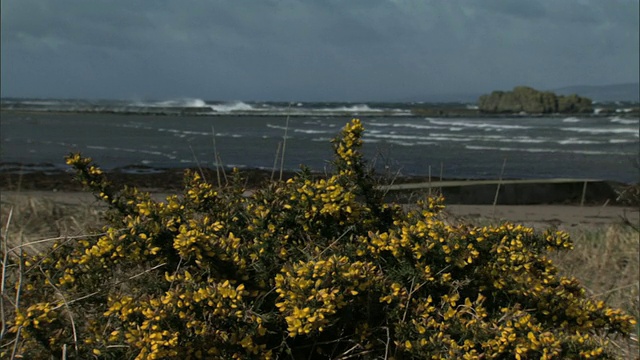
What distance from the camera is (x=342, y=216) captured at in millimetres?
2918

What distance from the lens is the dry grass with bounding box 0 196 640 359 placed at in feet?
16.3

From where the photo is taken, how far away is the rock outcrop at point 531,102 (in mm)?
70688

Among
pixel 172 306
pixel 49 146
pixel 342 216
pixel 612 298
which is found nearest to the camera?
pixel 172 306

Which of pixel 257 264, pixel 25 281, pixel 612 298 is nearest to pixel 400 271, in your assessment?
pixel 257 264

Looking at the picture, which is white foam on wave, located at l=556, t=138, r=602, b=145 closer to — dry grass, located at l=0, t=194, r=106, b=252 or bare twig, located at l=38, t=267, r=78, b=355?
dry grass, located at l=0, t=194, r=106, b=252

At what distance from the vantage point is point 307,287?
93.8 inches

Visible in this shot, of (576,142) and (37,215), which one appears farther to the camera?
(576,142)

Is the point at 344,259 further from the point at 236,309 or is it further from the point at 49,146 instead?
the point at 49,146

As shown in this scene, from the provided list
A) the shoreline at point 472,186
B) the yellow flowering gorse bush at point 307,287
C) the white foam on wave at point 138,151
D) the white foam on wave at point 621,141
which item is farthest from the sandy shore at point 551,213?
the white foam on wave at point 621,141

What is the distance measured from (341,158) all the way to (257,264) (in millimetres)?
596

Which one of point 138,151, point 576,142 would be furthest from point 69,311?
point 576,142

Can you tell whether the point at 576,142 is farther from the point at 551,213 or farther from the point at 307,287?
the point at 307,287

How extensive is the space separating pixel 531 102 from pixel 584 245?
69.1m

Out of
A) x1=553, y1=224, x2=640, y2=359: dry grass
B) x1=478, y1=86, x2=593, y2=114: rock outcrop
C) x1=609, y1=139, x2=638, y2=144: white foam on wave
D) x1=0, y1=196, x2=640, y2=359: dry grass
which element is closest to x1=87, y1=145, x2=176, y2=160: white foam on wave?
x1=0, y1=196, x2=640, y2=359: dry grass
